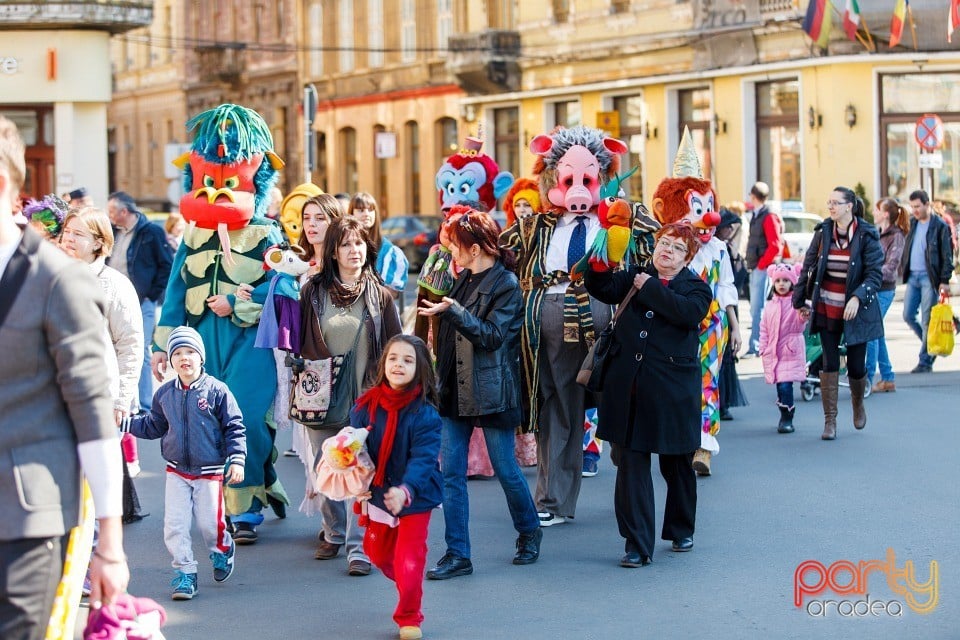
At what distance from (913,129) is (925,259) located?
16.0 meters

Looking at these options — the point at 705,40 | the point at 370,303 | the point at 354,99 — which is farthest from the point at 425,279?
the point at 354,99

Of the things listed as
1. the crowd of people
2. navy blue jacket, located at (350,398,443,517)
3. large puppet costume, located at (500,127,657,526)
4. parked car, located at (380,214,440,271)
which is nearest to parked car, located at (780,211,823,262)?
parked car, located at (380,214,440,271)

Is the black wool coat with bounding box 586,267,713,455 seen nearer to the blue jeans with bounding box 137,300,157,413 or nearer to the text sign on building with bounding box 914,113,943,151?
the blue jeans with bounding box 137,300,157,413

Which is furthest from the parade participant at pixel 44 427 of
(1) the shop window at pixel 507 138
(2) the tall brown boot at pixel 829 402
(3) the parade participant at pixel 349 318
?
(1) the shop window at pixel 507 138

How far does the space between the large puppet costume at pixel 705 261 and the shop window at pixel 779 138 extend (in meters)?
22.4

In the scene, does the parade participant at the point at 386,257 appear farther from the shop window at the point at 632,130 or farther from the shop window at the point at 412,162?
the shop window at the point at 412,162

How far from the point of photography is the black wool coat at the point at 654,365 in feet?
25.5

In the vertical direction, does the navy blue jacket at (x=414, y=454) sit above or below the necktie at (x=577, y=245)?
below

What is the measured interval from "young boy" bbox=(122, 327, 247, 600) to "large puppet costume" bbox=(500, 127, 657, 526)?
182 centimetres

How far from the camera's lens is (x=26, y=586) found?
4.09m

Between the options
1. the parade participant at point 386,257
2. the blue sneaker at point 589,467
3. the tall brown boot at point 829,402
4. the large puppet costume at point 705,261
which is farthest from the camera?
the tall brown boot at point 829,402

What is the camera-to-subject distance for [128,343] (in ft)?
25.5

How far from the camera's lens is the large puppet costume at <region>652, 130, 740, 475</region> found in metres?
10.4

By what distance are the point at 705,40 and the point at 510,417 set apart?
2734 cm
